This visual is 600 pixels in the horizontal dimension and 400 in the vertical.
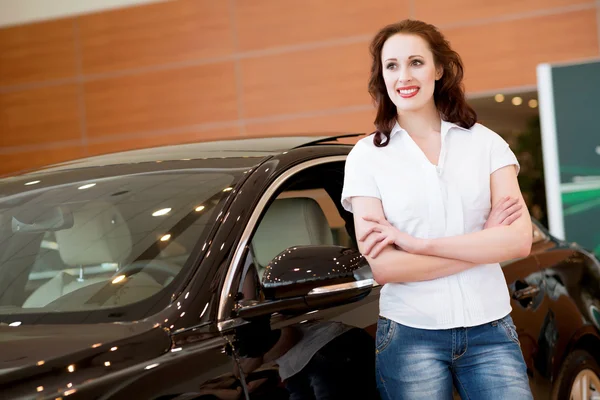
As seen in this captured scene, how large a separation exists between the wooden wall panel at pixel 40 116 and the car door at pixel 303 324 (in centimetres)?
649

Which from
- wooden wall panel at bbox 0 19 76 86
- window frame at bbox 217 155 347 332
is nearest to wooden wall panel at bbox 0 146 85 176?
wooden wall panel at bbox 0 19 76 86

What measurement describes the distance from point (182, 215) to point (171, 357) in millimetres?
457

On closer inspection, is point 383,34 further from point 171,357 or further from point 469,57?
point 469,57

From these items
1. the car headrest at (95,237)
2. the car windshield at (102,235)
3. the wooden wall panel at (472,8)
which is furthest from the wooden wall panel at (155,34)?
the car headrest at (95,237)

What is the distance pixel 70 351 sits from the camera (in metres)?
1.65

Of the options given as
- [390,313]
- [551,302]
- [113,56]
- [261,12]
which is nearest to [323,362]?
[390,313]

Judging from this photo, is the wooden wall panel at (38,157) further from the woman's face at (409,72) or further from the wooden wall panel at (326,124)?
the woman's face at (409,72)

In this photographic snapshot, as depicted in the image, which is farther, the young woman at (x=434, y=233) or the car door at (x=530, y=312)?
the car door at (x=530, y=312)

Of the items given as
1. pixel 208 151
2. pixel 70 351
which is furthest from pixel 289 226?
pixel 70 351

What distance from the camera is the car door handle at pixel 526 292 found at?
2.79 m

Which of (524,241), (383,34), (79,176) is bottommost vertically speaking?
(524,241)

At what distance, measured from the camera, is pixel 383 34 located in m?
2.19

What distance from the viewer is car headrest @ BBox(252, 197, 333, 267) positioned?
2.61 meters

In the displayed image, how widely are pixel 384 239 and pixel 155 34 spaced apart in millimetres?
6829
